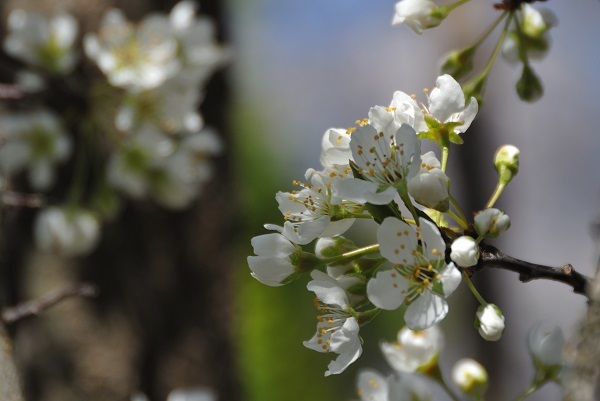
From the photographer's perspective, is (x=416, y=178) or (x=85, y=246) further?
(x=85, y=246)

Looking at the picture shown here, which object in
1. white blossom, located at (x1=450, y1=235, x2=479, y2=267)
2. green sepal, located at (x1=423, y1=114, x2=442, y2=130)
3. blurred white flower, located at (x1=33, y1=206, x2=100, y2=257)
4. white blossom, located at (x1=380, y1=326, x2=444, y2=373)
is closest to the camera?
white blossom, located at (x1=450, y1=235, x2=479, y2=267)

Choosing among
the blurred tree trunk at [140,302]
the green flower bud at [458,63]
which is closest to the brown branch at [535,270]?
the green flower bud at [458,63]

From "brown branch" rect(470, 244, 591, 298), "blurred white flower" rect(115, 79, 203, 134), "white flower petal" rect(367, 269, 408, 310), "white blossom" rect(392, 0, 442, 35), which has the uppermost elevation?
"white blossom" rect(392, 0, 442, 35)

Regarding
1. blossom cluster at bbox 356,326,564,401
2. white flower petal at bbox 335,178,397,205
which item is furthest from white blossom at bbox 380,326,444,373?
white flower petal at bbox 335,178,397,205

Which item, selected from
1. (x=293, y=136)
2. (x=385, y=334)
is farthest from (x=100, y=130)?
(x=293, y=136)

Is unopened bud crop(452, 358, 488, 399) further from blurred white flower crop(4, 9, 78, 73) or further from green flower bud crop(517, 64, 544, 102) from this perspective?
blurred white flower crop(4, 9, 78, 73)

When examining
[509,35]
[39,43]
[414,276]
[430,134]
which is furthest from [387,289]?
[39,43]

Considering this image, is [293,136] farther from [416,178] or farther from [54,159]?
[416,178]
